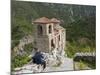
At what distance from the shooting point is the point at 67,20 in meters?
2.03

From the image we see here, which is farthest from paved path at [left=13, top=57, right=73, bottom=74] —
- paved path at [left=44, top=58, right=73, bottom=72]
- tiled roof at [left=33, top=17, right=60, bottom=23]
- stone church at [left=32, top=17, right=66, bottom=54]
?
tiled roof at [left=33, top=17, right=60, bottom=23]

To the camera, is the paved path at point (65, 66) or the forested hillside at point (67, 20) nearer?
the forested hillside at point (67, 20)

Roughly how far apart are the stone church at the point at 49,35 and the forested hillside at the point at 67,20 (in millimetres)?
42

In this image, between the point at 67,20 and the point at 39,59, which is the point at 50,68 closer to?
Result: the point at 39,59

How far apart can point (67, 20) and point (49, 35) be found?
0.24 meters

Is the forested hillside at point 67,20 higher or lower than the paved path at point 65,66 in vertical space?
higher

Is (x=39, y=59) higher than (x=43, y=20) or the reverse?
the reverse

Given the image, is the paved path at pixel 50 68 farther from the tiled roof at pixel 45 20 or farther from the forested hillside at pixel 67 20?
the tiled roof at pixel 45 20

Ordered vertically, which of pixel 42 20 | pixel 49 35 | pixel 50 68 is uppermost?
pixel 42 20

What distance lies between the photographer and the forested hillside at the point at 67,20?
1.85 metres

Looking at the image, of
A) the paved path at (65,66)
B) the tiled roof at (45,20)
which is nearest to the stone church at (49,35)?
the tiled roof at (45,20)

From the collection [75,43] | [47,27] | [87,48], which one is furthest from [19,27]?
[87,48]

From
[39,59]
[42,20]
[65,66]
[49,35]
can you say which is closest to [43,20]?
[42,20]

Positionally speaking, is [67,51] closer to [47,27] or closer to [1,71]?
[47,27]
